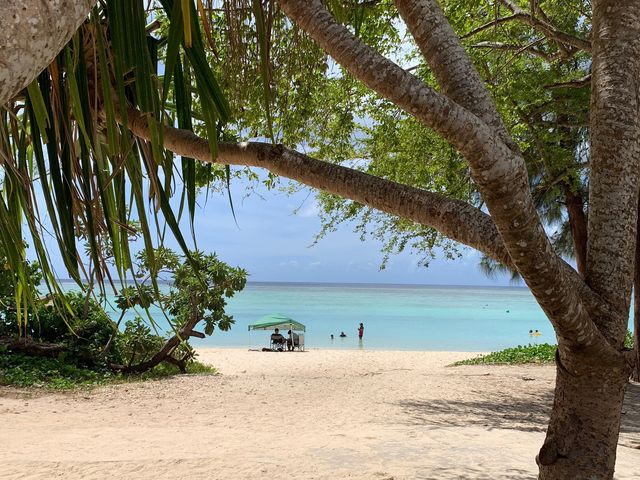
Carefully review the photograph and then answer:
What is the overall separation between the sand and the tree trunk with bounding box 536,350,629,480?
2.15 m

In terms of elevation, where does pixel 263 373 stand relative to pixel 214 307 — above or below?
below

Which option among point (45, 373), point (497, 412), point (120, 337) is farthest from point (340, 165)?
Result: point (120, 337)

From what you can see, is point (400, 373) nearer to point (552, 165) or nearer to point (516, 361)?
point (516, 361)

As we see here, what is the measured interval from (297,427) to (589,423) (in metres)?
5.35

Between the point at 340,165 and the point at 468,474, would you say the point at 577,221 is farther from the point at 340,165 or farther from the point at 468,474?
the point at 340,165

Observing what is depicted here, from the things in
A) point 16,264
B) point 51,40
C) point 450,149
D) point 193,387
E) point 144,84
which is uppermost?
point 450,149

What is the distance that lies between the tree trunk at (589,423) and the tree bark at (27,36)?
8.02ft

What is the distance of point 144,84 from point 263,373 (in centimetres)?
1271

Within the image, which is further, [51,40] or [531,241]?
[531,241]

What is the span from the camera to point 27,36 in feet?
2.06

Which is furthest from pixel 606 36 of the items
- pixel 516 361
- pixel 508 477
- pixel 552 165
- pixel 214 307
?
pixel 516 361

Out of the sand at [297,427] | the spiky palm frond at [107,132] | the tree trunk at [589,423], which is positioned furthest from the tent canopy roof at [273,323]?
the spiky palm frond at [107,132]

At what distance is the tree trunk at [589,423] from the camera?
8.65 ft

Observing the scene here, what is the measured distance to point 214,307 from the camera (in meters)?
13.0
